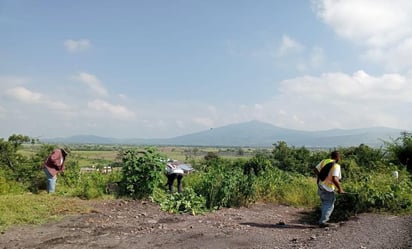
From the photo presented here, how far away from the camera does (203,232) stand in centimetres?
777

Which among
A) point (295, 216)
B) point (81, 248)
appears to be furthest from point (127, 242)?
point (295, 216)

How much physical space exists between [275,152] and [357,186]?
13.4 meters

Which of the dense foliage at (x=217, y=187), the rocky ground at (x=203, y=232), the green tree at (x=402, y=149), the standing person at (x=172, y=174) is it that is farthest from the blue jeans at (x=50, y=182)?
the green tree at (x=402, y=149)

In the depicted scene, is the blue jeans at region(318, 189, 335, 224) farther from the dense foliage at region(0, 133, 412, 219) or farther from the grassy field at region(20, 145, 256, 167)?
the grassy field at region(20, 145, 256, 167)

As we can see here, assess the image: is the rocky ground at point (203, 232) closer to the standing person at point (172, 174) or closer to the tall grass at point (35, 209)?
the tall grass at point (35, 209)

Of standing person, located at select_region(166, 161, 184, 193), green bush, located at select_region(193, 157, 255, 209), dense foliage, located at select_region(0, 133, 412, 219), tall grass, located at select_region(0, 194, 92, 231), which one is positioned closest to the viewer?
tall grass, located at select_region(0, 194, 92, 231)

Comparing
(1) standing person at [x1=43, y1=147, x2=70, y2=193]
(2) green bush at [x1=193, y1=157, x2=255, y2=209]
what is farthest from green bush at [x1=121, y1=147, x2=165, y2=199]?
(1) standing person at [x1=43, y1=147, x2=70, y2=193]

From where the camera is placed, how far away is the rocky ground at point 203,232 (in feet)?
23.1

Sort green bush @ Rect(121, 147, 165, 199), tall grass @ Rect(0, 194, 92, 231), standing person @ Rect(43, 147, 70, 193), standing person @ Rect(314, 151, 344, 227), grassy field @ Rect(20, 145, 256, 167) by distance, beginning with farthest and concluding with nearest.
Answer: grassy field @ Rect(20, 145, 256, 167) < standing person @ Rect(43, 147, 70, 193) < green bush @ Rect(121, 147, 165, 199) < standing person @ Rect(314, 151, 344, 227) < tall grass @ Rect(0, 194, 92, 231)

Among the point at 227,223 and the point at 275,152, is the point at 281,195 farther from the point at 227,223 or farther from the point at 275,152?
the point at 275,152

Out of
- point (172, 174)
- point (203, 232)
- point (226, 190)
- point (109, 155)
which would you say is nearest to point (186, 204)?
point (226, 190)

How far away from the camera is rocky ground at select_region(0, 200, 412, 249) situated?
703 centimetres

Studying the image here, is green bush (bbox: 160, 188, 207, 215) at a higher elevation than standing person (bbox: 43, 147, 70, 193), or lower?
lower

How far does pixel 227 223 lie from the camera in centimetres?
862
